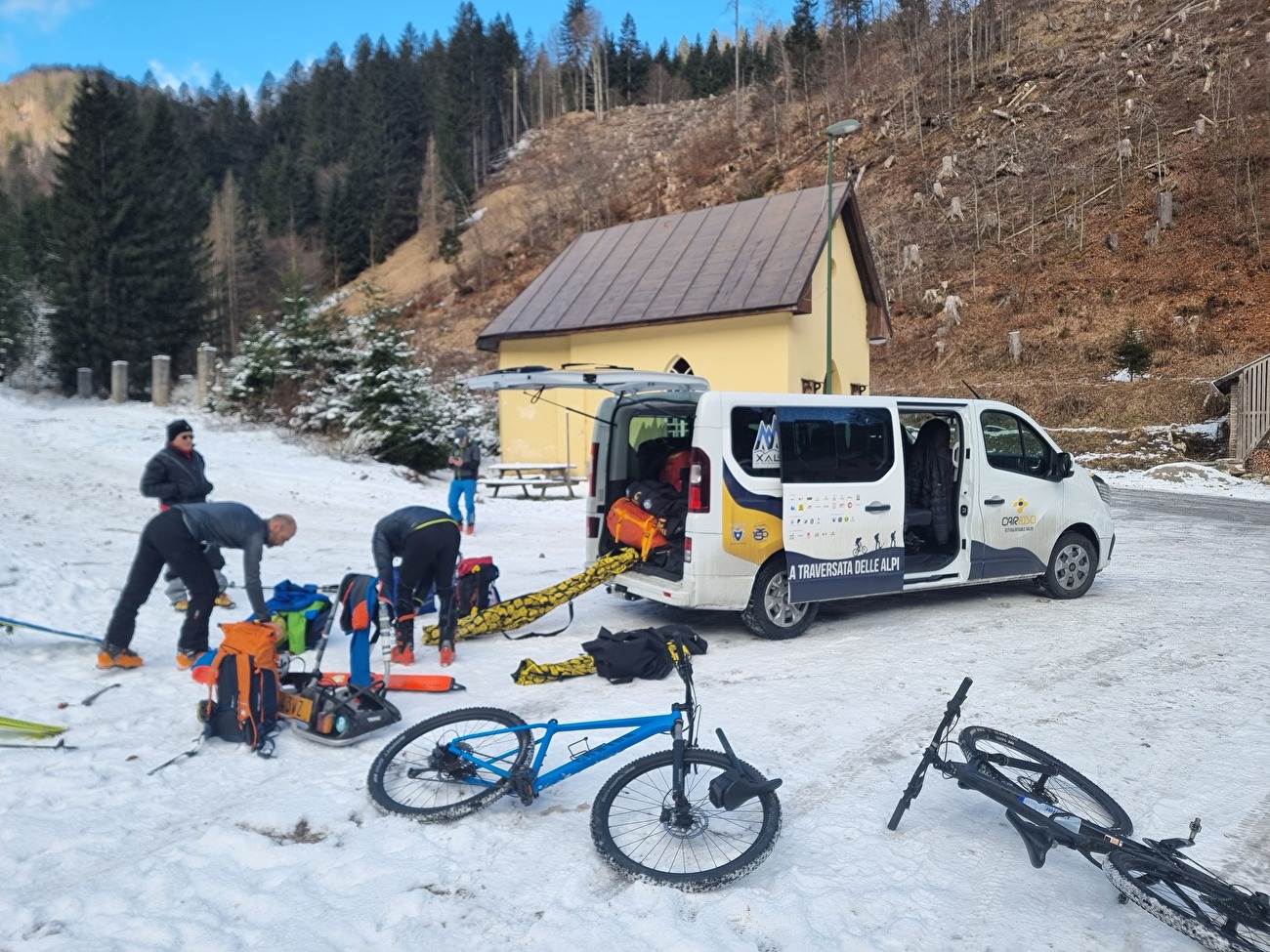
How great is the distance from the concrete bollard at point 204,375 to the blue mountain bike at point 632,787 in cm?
2290

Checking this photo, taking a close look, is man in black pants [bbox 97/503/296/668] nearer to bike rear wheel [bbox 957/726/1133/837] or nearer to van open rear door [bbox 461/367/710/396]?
van open rear door [bbox 461/367/710/396]

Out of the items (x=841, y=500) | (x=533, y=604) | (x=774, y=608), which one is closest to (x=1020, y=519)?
(x=841, y=500)

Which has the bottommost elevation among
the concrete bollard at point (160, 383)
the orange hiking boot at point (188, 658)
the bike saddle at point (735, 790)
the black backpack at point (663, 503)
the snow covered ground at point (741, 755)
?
the snow covered ground at point (741, 755)

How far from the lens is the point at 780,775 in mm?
4531

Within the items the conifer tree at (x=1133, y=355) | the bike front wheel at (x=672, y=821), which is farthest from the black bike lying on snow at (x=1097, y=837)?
the conifer tree at (x=1133, y=355)

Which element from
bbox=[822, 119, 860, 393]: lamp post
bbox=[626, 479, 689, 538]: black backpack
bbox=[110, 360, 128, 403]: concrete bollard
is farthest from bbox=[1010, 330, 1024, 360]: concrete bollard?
bbox=[110, 360, 128, 403]: concrete bollard

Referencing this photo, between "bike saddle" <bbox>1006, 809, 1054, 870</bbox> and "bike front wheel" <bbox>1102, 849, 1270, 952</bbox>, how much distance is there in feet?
0.79

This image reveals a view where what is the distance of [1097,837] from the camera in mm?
3291

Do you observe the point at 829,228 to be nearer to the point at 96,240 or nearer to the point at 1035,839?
the point at 1035,839

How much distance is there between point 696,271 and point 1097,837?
22.3m

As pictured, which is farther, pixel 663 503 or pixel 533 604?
pixel 663 503

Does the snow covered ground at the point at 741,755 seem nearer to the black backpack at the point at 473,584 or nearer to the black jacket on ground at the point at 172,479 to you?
the black backpack at the point at 473,584

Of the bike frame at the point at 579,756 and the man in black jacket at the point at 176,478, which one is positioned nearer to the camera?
the bike frame at the point at 579,756

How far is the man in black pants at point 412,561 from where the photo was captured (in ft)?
21.1
